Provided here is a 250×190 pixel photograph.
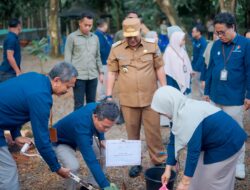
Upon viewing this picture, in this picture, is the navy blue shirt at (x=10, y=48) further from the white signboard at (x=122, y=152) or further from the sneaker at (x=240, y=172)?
the sneaker at (x=240, y=172)

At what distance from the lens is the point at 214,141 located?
9.92 ft

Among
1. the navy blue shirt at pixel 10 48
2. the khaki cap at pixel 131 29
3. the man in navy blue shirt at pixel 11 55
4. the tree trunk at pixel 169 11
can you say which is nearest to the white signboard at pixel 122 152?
the khaki cap at pixel 131 29

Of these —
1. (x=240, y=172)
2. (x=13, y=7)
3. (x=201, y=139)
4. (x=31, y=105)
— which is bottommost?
(x=240, y=172)

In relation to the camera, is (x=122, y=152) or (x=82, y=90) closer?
(x=122, y=152)

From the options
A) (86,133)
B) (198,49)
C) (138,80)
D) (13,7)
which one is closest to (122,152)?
(86,133)

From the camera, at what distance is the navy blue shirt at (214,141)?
285cm

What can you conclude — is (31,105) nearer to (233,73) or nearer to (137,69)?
(137,69)

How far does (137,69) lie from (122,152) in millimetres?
1006

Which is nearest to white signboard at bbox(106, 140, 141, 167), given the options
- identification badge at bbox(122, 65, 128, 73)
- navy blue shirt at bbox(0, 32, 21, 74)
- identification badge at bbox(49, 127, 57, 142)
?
identification badge at bbox(49, 127, 57, 142)

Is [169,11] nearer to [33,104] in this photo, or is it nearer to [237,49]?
[237,49]

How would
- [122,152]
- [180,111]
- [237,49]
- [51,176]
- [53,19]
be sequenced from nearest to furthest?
1. [180,111]
2. [122,152]
3. [237,49]
4. [51,176]
5. [53,19]

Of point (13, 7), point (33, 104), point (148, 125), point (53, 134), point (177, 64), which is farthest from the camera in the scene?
point (13, 7)

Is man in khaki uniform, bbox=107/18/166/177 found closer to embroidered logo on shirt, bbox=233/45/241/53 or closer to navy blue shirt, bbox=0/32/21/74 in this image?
embroidered logo on shirt, bbox=233/45/241/53

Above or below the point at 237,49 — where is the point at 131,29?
above
